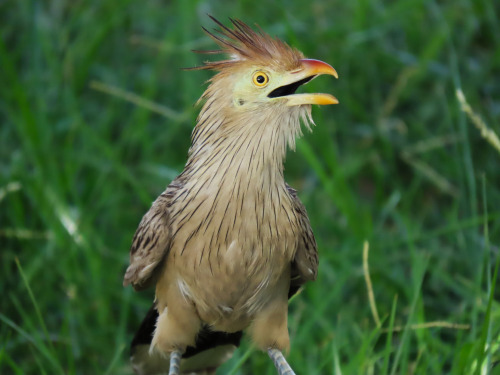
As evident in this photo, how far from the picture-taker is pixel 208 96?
3.88 meters

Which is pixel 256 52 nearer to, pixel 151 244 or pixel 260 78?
pixel 260 78

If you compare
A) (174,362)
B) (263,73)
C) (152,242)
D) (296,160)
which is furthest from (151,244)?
(296,160)

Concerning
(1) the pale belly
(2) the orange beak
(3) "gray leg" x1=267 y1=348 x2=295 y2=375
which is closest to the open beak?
(2) the orange beak

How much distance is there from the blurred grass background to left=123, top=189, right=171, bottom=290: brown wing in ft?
2.62

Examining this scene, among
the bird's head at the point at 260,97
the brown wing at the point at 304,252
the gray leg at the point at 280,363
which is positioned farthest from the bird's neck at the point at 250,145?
the gray leg at the point at 280,363

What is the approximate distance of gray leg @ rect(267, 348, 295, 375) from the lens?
4.11 metres

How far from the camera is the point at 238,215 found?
12.2 feet

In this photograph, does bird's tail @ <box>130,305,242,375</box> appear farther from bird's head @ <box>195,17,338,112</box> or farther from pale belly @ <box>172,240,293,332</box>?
bird's head @ <box>195,17,338,112</box>

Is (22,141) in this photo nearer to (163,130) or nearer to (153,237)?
(163,130)

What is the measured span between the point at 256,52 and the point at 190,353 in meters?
1.85

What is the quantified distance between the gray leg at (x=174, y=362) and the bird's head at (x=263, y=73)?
134 cm

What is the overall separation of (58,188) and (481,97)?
10.7ft

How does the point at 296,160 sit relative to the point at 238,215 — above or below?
below

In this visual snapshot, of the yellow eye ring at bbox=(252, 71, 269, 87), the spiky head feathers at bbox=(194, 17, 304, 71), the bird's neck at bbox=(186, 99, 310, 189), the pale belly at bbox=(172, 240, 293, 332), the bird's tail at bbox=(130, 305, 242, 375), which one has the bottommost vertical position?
the bird's tail at bbox=(130, 305, 242, 375)
